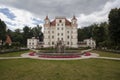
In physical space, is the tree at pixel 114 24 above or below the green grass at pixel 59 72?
above

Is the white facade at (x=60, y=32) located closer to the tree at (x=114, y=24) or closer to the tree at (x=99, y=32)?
the tree at (x=99, y=32)

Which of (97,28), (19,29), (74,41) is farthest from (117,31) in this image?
(19,29)

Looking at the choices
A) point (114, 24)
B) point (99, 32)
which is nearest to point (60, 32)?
point (99, 32)

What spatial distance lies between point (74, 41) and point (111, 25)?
3113 centimetres

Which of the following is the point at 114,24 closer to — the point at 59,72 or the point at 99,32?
the point at 99,32

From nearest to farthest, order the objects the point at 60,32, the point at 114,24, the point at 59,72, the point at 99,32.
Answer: the point at 59,72 → the point at 114,24 → the point at 99,32 → the point at 60,32

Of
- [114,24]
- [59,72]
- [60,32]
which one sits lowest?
[59,72]

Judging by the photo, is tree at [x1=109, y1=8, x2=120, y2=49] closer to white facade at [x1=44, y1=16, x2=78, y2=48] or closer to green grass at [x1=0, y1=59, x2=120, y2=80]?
green grass at [x1=0, y1=59, x2=120, y2=80]

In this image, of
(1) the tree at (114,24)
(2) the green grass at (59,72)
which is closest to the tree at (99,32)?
(1) the tree at (114,24)

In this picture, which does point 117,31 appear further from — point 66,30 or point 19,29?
point 19,29

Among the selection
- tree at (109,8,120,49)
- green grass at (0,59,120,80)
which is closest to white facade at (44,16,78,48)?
tree at (109,8,120,49)

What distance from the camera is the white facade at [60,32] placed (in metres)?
67.8

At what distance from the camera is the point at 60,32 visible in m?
67.9

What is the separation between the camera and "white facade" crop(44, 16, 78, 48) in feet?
222
